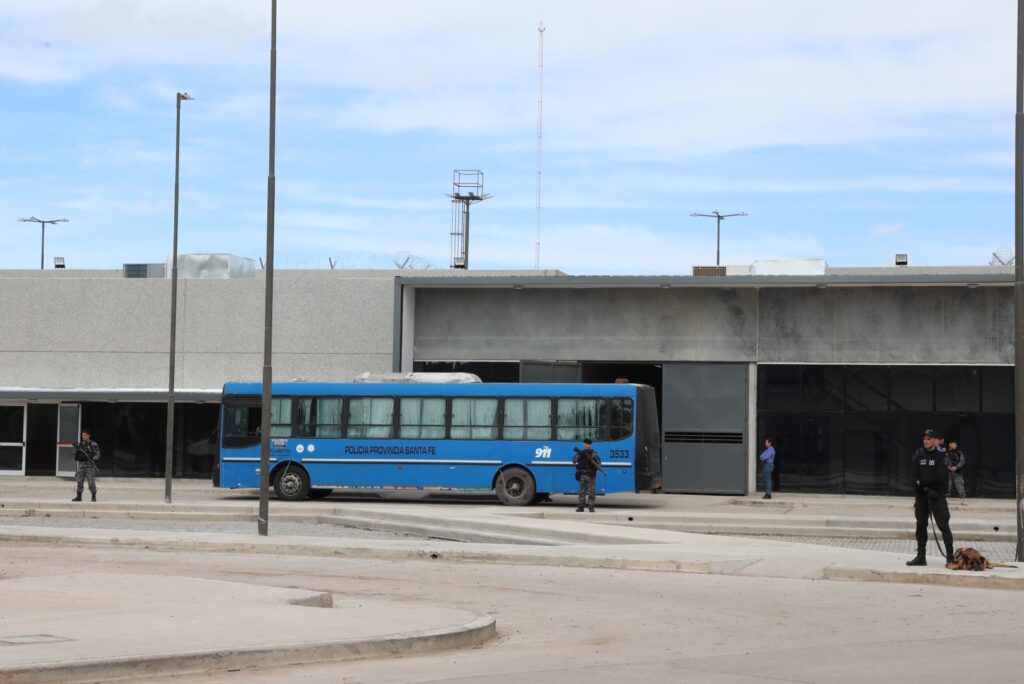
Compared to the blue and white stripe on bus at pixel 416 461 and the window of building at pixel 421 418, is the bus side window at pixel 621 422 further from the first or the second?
the window of building at pixel 421 418

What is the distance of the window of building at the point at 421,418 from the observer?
3322cm

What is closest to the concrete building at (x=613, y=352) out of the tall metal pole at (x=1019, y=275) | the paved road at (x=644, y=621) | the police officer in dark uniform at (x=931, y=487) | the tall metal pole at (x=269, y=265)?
the tall metal pole at (x=269, y=265)

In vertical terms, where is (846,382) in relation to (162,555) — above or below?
above

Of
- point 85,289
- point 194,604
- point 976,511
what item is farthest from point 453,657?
point 85,289

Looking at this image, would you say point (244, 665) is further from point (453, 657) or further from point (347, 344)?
point (347, 344)

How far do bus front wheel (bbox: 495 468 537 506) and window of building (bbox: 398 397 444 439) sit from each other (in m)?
1.88

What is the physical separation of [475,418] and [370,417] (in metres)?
2.49

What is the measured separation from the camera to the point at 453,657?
1167 centimetres

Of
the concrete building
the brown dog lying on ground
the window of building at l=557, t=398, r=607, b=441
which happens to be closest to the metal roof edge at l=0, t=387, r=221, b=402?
the concrete building

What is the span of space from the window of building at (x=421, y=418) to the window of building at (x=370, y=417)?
0.31m

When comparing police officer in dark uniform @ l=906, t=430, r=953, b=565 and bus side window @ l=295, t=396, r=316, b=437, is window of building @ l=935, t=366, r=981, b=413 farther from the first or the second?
police officer in dark uniform @ l=906, t=430, r=953, b=565

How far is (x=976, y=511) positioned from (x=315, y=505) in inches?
598

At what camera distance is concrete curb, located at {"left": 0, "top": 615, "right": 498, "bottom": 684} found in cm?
968

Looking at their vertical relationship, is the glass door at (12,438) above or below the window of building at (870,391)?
below
